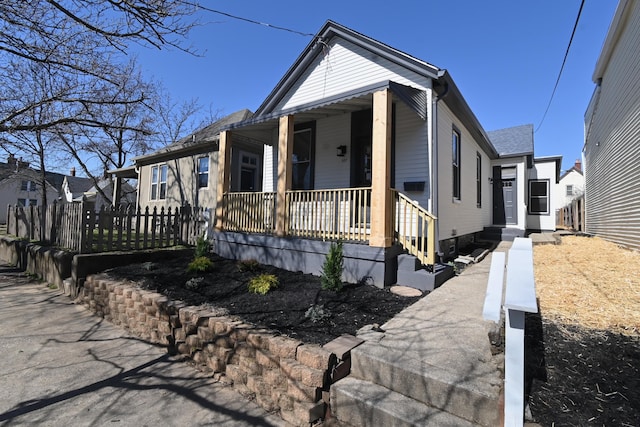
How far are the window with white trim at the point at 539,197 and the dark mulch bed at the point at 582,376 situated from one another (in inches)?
499

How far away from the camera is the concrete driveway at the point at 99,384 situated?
2.64m

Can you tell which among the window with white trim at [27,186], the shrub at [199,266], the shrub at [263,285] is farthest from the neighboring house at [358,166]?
the window with white trim at [27,186]

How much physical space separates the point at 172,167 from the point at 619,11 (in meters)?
15.0

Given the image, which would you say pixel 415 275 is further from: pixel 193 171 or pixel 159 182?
pixel 159 182

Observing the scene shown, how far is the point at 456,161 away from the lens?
8258 mm

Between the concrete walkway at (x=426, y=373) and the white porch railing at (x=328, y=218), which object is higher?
the white porch railing at (x=328, y=218)

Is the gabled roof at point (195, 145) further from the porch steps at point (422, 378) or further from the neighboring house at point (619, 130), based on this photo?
the neighboring house at point (619, 130)

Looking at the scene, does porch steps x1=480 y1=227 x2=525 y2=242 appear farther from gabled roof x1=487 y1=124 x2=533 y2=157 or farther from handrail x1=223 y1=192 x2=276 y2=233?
handrail x1=223 y1=192 x2=276 y2=233

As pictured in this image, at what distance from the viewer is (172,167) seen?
43.8 ft

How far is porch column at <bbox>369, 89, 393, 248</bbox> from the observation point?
4.99 m

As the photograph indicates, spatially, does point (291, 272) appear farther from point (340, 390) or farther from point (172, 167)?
point (172, 167)

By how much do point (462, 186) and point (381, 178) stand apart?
471 centimetres

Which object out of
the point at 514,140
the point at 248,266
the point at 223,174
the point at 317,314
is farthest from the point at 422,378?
the point at 514,140

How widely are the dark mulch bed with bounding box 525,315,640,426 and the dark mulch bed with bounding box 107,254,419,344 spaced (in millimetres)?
1575
